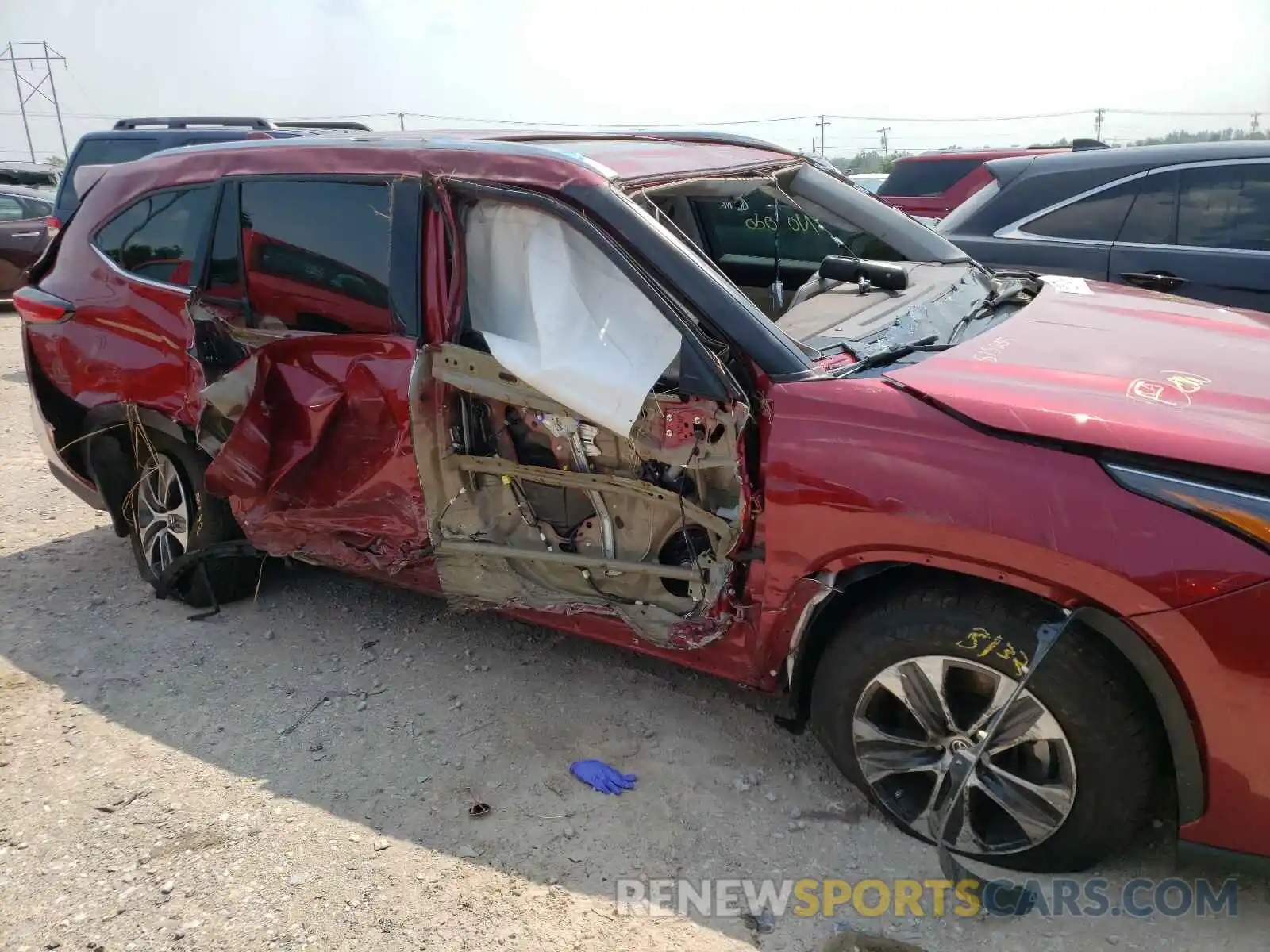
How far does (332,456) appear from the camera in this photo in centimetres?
342

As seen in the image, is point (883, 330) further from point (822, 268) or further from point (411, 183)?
point (411, 183)

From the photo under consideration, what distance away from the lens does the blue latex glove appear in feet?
9.61

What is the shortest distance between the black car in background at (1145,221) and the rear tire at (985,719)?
10.9ft

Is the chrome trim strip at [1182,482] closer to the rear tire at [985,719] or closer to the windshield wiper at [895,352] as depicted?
the rear tire at [985,719]

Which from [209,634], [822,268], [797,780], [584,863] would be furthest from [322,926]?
[822,268]

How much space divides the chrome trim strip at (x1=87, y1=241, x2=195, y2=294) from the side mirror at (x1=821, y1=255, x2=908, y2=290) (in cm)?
243

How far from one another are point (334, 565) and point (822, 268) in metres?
2.17

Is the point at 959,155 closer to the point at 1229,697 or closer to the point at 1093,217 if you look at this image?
the point at 1093,217

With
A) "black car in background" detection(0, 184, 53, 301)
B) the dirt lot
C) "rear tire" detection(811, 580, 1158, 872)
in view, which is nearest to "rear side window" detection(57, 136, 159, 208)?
"black car in background" detection(0, 184, 53, 301)

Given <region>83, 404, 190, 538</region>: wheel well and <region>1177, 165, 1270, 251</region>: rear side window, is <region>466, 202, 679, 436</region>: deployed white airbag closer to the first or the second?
<region>83, 404, 190, 538</region>: wheel well

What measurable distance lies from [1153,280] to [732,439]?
140 inches

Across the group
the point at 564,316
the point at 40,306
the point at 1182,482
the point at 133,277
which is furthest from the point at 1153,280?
the point at 40,306

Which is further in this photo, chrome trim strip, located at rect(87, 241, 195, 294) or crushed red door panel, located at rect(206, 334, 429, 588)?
chrome trim strip, located at rect(87, 241, 195, 294)

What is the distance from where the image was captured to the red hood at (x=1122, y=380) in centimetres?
216
